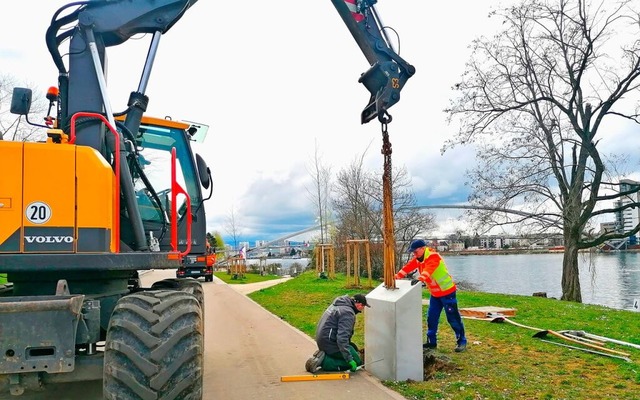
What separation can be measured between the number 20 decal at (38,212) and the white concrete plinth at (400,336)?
13.9 ft

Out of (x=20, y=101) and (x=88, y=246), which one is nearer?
(x=88, y=246)

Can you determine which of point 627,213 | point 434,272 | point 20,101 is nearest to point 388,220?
point 434,272

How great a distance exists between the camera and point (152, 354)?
414cm

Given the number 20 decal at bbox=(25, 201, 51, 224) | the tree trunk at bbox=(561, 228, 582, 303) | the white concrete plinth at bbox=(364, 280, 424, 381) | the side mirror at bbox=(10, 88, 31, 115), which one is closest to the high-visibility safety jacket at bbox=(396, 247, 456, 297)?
the white concrete plinth at bbox=(364, 280, 424, 381)

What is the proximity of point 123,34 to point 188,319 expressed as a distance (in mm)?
3237

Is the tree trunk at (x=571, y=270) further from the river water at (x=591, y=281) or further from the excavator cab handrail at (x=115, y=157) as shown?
the excavator cab handrail at (x=115, y=157)

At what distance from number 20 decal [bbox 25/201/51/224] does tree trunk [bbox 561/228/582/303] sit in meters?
21.6

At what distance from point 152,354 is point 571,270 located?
21526 millimetres

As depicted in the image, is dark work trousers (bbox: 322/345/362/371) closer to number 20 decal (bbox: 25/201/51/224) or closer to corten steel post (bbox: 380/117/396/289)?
corten steel post (bbox: 380/117/396/289)

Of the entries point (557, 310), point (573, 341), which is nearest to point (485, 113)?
point (557, 310)

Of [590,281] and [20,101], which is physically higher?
[20,101]

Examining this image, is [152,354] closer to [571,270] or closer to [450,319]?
[450,319]

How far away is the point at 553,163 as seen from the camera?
72.5 ft

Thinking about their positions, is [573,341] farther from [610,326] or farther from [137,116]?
[137,116]
